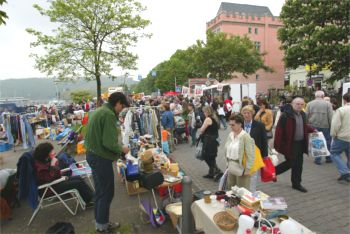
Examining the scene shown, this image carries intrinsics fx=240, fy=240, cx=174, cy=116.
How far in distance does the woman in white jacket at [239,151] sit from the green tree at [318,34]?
16508 mm

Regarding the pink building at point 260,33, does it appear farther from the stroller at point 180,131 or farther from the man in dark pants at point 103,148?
the man in dark pants at point 103,148

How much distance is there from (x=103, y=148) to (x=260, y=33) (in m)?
51.4

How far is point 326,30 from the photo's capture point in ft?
53.0

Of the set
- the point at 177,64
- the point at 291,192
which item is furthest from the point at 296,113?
the point at 177,64

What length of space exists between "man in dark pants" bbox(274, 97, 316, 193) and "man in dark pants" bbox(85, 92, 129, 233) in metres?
2.98

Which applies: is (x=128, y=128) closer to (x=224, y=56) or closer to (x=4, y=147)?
(x=4, y=147)

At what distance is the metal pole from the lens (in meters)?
3.10

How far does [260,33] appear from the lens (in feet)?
158

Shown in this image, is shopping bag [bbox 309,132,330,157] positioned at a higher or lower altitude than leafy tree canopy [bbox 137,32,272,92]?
lower

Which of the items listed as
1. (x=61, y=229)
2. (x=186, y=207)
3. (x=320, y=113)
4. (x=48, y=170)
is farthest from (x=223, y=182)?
(x=320, y=113)

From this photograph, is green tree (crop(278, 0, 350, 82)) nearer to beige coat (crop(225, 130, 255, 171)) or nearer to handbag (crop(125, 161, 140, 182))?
beige coat (crop(225, 130, 255, 171))

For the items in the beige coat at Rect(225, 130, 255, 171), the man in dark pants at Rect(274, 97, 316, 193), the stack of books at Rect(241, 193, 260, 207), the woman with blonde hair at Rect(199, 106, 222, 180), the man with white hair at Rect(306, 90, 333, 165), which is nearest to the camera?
the stack of books at Rect(241, 193, 260, 207)

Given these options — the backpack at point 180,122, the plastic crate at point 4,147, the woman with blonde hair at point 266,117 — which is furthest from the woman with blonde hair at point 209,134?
the plastic crate at point 4,147

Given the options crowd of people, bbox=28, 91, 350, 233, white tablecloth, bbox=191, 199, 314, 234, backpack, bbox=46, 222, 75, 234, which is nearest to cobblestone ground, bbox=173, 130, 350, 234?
crowd of people, bbox=28, 91, 350, 233
